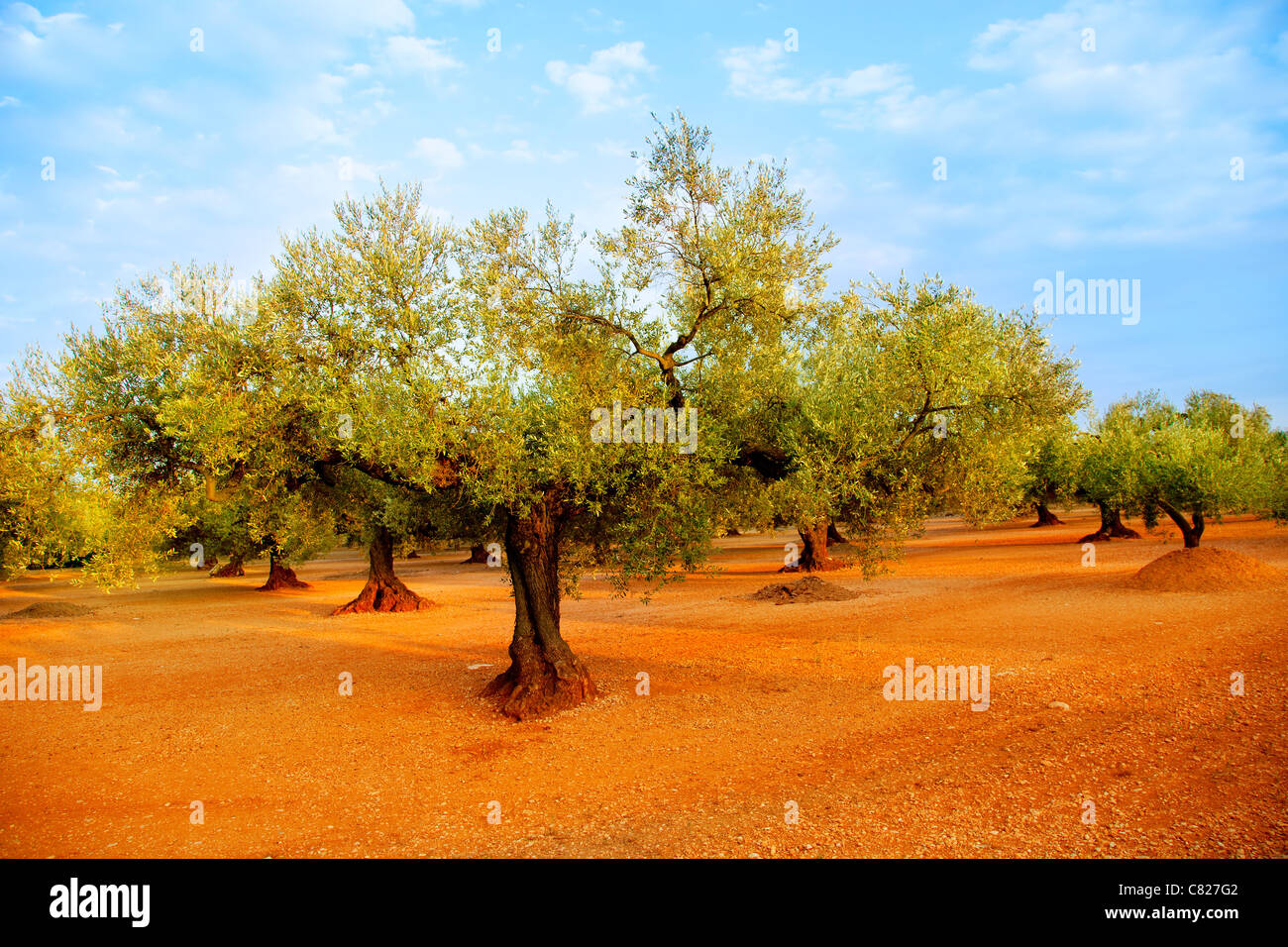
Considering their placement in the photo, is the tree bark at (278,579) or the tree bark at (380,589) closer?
the tree bark at (380,589)

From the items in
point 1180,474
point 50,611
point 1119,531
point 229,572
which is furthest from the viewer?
point 229,572

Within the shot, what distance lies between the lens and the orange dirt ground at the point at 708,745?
775cm

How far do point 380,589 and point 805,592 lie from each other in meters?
18.5

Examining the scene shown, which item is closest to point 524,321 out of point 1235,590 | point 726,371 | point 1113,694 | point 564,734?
point 726,371

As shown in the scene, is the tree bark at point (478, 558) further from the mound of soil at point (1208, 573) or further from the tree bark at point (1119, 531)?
the mound of soil at point (1208, 573)

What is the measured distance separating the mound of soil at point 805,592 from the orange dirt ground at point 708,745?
454 centimetres

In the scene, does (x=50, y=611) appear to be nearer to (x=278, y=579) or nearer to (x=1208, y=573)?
(x=278, y=579)

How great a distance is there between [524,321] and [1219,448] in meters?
29.9

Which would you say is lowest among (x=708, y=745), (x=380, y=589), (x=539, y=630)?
(x=380, y=589)

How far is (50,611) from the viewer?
1270 inches

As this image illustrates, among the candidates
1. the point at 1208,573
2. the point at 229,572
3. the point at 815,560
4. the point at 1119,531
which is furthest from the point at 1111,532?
the point at 229,572

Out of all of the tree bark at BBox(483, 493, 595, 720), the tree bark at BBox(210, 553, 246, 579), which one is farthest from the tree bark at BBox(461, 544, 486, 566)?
the tree bark at BBox(483, 493, 595, 720)

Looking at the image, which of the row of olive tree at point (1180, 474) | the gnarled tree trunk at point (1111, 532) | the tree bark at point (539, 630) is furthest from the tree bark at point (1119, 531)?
the tree bark at point (539, 630)

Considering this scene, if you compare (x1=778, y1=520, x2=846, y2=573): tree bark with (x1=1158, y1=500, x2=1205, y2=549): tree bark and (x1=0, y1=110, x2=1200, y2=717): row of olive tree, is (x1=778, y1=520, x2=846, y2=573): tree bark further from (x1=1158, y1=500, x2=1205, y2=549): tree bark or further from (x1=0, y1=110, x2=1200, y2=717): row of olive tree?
(x1=0, y1=110, x2=1200, y2=717): row of olive tree
